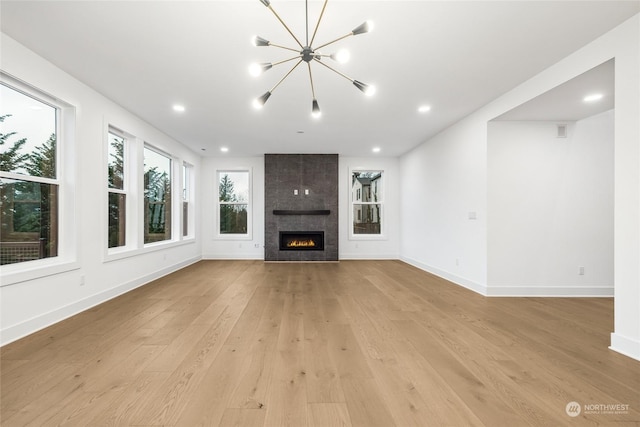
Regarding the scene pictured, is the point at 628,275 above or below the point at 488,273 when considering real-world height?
above

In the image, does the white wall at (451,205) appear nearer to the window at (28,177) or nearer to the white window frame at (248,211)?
the white window frame at (248,211)

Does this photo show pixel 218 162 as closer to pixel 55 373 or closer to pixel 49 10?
pixel 49 10

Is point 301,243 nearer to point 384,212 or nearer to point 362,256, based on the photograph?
point 362,256

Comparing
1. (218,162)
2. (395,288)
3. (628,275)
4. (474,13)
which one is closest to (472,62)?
(474,13)

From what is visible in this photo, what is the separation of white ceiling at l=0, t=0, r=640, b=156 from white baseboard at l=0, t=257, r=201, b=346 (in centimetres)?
254

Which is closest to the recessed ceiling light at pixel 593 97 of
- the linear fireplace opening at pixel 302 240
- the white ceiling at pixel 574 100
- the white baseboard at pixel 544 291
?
the white ceiling at pixel 574 100

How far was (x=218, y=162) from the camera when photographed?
7488 mm

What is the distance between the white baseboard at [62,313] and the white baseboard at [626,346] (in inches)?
200

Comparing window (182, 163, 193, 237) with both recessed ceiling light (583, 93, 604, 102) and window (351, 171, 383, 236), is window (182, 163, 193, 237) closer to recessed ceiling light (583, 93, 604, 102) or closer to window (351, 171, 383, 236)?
window (351, 171, 383, 236)

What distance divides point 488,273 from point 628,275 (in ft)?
5.66

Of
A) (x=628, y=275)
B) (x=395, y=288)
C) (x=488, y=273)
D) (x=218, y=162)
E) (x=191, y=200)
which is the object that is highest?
(x=218, y=162)

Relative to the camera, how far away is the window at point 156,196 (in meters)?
5.01

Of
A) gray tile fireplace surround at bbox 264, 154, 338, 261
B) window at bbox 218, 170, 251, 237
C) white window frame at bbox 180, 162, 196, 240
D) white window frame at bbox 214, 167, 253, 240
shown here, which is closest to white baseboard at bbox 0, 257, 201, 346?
white window frame at bbox 180, 162, 196, 240

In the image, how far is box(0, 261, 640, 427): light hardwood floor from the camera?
61.7 inches
